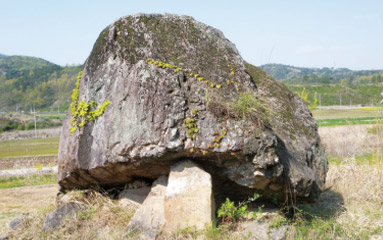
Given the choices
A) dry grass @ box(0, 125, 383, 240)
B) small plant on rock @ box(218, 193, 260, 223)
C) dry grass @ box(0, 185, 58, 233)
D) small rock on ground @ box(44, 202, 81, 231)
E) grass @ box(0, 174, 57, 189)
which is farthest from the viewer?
grass @ box(0, 174, 57, 189)

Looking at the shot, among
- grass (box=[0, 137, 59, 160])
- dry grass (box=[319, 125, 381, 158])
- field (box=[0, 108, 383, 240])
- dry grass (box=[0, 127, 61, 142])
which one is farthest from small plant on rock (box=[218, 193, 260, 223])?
dry grass (box=[0, 127, 61, 142])

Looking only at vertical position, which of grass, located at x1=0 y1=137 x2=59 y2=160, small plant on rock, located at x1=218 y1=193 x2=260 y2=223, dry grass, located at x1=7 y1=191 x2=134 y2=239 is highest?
small plant on rock, located at x1=218 y1=193 x2=260 y2=223

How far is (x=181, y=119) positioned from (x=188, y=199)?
1.21 m

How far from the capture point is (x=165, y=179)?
6.32 meters

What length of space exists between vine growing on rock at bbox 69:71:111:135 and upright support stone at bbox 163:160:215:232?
166 cm

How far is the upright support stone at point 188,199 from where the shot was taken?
5648 mm

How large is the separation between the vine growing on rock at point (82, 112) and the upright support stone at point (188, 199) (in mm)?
1661

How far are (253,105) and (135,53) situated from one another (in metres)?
2.16

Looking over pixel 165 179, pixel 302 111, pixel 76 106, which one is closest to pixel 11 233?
pixel 76 106

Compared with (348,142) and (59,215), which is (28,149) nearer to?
(348,142)

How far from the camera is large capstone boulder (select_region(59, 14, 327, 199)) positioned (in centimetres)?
564

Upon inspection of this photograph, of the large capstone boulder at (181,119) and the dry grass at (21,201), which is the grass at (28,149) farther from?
the large capstone boulder at (181,119)

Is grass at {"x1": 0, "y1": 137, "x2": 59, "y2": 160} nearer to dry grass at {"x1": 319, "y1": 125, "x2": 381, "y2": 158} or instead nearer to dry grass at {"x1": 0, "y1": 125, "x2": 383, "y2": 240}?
dry grass at {"x1": 319, "y1": 125, "x2": 381, "y2": 158}

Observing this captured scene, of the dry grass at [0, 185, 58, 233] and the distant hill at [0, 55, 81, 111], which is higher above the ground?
the distant hill at [0, 55, 81, 111]
